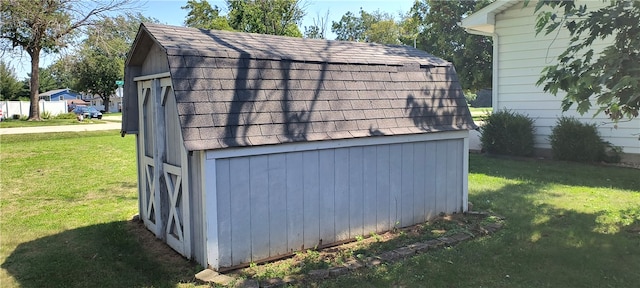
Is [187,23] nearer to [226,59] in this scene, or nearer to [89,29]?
[89,29]

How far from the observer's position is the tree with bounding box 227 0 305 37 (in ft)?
65.8

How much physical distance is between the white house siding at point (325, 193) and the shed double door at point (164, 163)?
59cm

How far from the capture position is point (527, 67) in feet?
Result: 36.4

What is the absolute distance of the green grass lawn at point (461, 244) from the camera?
4.20 meters

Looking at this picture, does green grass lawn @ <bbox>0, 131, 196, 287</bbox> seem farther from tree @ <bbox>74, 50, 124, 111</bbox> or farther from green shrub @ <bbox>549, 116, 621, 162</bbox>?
tree @ <bbox>74, 50, 124, 111</bbox>

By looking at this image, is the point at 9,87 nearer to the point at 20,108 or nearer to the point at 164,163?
the point at 20,108

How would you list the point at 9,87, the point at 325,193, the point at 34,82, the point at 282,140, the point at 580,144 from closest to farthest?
the point at 282,140 → the point at 325,193 → the point at 580,144 → the point at 34,82 → the point at 9,87

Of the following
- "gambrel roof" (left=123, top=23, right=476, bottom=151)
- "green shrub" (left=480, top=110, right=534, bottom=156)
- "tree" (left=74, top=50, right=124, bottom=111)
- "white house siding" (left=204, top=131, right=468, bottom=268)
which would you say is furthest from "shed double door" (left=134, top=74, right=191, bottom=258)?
"tree" (left=74, top=50, right=124, bottom=111)

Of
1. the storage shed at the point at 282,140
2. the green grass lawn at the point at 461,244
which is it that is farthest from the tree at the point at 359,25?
the storage shed at the point at 282,140

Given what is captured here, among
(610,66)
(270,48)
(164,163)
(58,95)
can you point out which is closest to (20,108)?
(58,95)

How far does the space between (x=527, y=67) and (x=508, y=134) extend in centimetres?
176

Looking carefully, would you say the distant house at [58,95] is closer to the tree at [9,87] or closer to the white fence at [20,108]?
the tree at [9,87]

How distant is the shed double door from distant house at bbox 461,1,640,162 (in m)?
8.99

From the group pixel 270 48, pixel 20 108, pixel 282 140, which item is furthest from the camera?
pixel 20 108
